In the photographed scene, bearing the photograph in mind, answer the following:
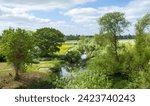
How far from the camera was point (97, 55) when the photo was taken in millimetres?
34188

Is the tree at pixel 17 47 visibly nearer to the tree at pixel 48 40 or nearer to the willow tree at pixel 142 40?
the tree at pixel 48 40

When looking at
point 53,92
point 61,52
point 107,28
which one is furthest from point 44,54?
point 53,92

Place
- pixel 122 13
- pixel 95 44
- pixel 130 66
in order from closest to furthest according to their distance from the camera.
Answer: pixel 130 66 → pixel 122 13 → pixel 95 44

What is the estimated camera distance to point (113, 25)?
33.1 metres

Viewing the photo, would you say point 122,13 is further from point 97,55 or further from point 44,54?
→ point 44,54

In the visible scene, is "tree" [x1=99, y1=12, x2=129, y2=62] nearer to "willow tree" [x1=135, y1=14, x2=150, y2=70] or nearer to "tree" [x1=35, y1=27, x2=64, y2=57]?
"willow tree" [x1=135, y1=14, x2=150, y2=70]

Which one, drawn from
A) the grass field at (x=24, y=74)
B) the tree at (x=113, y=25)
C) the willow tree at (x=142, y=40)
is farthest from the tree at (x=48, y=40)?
the willow tree at (x=142, y=40)

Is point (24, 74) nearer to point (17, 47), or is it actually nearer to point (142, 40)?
point (17, 47)

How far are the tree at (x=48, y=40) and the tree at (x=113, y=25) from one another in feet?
26.6

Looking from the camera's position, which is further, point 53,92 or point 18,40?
point 18,40

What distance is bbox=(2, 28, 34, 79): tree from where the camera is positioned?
28.4 m

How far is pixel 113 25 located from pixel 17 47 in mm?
9412

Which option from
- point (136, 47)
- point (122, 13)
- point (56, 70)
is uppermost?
point (122, 13)

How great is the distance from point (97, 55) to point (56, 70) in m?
4.16
